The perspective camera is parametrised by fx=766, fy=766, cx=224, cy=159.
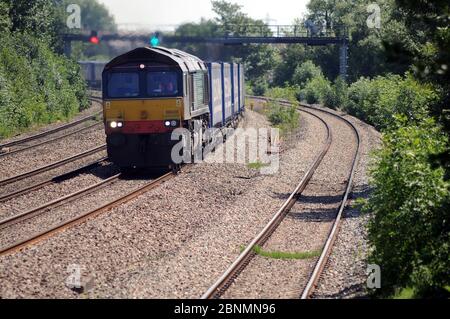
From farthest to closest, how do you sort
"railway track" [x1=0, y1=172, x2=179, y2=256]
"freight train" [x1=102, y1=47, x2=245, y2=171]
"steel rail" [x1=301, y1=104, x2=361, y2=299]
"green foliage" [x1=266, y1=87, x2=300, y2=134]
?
"green foliage" [x1=266, y1=87, x2=300, y2=134], "freight train" [x1=102, y1=47, x2=245, y2=171], "railway track" [x1=0, y1=172, x2=179, y2=256], "steel rail" [x1=301, y1=104, x2=361, y2=299]

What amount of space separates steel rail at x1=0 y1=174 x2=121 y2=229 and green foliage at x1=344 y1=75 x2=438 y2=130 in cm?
665

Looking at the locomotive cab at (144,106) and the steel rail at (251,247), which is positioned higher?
the locomotive cab at (144,106)

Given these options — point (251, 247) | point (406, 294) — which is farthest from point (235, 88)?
point (406, 294)

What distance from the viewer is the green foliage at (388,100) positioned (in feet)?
64.0

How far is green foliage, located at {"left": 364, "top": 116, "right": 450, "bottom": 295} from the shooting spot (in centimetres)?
956

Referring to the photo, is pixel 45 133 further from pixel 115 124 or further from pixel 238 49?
pixel 238 49

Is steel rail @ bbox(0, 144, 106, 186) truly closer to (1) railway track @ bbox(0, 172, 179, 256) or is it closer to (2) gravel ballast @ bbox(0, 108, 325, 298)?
(1) railway track @ bbox(0, 172, 179, 256)

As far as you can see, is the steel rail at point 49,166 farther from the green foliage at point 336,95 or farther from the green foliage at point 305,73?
the green foliage at point 305,73

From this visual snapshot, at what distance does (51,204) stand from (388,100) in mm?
17189

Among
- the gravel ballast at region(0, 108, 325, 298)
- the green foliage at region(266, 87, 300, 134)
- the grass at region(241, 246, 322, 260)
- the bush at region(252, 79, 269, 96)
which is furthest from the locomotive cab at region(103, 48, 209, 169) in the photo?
the bush at region(252, 79, 269, 96)

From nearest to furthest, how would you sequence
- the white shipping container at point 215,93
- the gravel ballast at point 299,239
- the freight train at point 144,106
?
the gravel ballast at point 299,239 → the freight train at point 144,106 → the white shipping container at point 215,93

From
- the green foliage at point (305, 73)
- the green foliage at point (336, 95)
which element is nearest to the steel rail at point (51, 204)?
the green foliage at point (336, 95)
